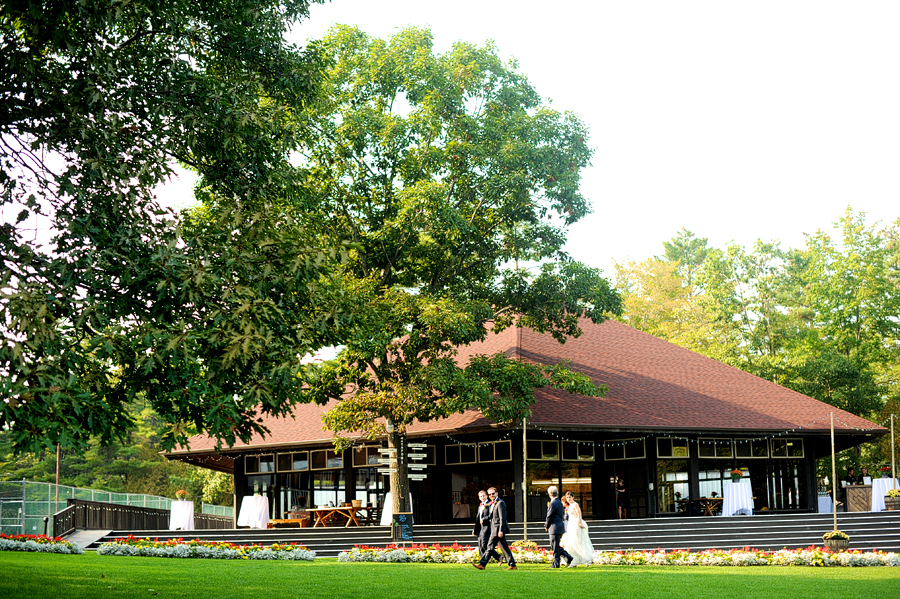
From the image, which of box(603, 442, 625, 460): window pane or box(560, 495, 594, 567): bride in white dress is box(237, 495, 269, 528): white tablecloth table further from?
box(560, 495, 594, 567): bride in white dress

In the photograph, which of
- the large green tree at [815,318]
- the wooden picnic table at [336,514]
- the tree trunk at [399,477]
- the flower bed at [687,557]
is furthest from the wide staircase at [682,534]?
the large green tree at [815,318]

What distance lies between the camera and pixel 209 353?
33.6 feet

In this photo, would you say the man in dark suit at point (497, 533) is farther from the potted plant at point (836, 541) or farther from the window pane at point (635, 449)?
the window pane at point (635, 449)

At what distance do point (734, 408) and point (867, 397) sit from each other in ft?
48.0

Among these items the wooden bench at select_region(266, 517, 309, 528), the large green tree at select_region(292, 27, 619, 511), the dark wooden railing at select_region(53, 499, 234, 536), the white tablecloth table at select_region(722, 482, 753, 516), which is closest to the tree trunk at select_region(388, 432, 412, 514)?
the large green tree at select_region(292, 27, 619, 511)

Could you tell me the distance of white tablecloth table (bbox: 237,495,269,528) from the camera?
30359 mm

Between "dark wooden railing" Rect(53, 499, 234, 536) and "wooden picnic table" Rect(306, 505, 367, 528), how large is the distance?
7500 millimetres

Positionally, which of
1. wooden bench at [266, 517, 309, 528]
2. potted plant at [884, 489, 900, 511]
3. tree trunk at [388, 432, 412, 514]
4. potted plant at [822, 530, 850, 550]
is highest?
tree trunk at [388, 432, 412, 514]

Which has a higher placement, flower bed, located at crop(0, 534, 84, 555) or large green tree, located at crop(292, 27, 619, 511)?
large green tree, located at crop(292, 27, 619, 511)

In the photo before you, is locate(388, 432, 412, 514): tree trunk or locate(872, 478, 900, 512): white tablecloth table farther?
locate(872, 478, 900, 512): white tablecloth table

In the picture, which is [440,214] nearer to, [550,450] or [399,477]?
[399,477]

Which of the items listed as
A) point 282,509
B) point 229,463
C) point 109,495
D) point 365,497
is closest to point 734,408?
point 365,497

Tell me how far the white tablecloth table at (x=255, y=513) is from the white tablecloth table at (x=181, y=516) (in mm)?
1801

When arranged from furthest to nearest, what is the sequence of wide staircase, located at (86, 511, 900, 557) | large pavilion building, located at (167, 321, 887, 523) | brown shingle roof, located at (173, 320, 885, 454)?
large pavilion building, located at (167, 321, 887, 523) → brown shingle roof, located at (173, 320, 885, 454) → wide staircase, located at (86, 511, 900, 557)
